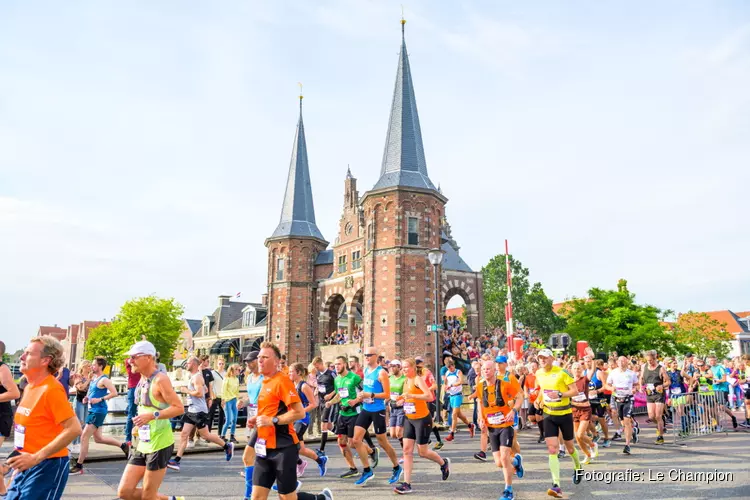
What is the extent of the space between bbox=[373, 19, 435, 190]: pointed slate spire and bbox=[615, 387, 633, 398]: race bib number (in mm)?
25849

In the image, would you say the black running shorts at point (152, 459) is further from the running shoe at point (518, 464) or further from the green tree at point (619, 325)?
the green tree at point (619, 325)

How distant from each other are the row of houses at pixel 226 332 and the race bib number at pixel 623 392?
145 feet

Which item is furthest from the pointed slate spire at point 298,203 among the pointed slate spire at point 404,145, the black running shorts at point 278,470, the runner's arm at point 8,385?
the black running shorts at point 278,470

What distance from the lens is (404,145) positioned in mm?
38062

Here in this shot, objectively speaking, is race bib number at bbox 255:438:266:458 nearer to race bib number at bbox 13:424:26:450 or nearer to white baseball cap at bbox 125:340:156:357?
white baseball cap at bbox 125:340:156:357

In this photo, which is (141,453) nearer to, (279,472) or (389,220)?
(279,472)

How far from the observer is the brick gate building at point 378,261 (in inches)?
1385

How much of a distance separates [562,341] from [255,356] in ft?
64.0

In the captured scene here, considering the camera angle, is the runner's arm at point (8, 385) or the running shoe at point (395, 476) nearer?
the runner's arm at point (8, 385)

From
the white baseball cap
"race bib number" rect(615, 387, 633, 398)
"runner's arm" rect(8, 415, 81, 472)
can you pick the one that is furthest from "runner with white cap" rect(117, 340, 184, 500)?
"race bib number" rect(615, 387, 633, 398)

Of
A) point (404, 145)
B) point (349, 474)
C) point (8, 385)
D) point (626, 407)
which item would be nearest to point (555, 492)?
point (349, 474)

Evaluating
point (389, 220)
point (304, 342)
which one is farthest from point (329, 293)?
point (389, 220)

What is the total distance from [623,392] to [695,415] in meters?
4.08

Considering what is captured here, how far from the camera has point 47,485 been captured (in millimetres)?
4297
